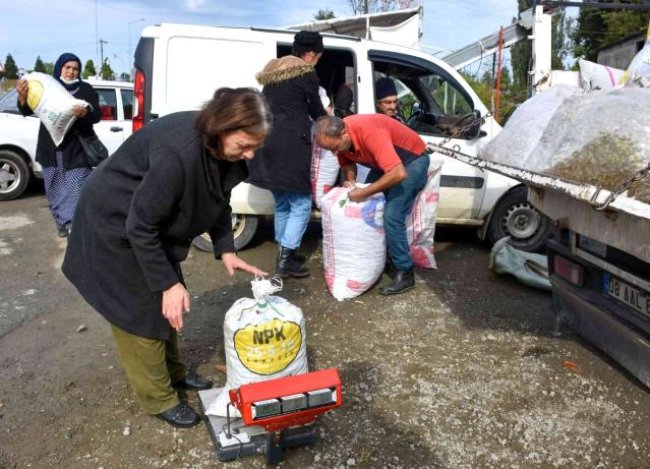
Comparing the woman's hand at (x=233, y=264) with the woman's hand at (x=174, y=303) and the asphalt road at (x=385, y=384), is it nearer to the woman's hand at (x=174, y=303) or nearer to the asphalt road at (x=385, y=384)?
the woman's hand at (x=174, y=303)

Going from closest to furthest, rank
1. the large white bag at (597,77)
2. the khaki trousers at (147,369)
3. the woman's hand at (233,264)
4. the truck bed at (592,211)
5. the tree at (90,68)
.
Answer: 1. the truck bed at (592,211)
2. the khaki trousers at (147,369)
3. the woman's hand at (233,264)
4. the large white bag at (597,77)
5. the tree at (90,68)

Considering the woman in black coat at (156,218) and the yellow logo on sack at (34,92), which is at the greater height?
the yellow logo on sack at (34,92)

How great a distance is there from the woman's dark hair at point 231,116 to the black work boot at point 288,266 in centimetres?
260

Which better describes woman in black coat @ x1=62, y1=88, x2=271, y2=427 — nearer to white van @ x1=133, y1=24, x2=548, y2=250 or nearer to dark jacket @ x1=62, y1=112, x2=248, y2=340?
dark jacket @ x1=62, y1=112, x2=248, y2=340

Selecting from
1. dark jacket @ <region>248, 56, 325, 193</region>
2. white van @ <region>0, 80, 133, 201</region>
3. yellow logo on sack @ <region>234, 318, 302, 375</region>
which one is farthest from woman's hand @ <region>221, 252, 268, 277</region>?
white van @ <region>0, 80, 133, 201</region>

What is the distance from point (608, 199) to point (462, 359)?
1.58 meters

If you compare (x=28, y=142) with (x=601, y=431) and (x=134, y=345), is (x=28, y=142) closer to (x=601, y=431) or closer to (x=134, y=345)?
(x=134, y=345)

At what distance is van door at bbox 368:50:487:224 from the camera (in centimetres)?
521

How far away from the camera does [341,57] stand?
5.68m

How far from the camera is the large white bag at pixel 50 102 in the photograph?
200 inches

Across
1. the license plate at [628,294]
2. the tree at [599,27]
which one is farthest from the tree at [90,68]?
the license plate at [628,294]

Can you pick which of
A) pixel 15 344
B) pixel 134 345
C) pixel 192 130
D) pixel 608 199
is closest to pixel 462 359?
pixel 608 199

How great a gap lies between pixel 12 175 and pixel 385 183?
6.37 m

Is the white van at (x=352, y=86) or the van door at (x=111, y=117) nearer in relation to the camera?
the white van at (x=352, y=86)
